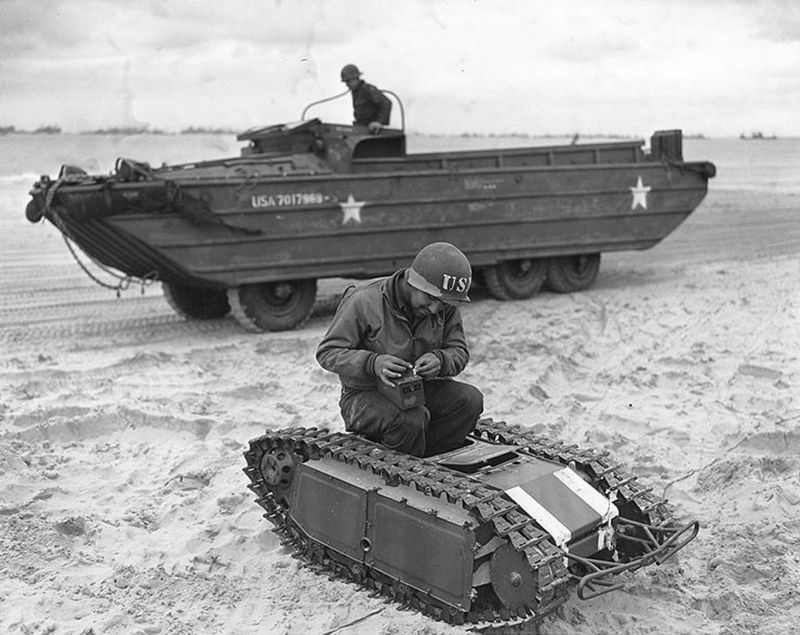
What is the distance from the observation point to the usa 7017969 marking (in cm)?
987

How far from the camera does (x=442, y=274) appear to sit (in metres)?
4.63

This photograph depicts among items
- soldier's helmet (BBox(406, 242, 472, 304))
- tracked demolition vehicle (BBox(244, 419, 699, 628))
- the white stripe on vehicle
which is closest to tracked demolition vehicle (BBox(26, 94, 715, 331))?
tracked demolition vehicle (BBox(244, 419, 699, 628))

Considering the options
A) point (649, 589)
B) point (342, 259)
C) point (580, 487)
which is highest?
point (342, 259)

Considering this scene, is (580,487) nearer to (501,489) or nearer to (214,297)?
(501,489)

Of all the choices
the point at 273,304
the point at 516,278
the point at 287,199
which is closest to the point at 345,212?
the point at 287,199

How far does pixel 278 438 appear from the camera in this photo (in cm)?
524

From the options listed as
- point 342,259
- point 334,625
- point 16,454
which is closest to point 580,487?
point 334,625

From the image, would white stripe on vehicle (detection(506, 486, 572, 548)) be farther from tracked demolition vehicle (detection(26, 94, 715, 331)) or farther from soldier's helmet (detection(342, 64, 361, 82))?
soldier's helmet (detection(342, 64, 361, 82))

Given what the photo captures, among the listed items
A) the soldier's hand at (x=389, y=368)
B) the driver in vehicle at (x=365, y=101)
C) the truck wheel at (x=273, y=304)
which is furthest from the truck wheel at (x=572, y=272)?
the soldier's hand at (x=389, y=368)

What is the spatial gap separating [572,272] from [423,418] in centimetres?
773

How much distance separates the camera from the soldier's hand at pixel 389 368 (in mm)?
4629

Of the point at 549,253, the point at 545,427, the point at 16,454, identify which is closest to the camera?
the point at 16,454

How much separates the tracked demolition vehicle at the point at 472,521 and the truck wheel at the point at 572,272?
6973mm

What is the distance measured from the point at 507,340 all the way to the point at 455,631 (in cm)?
521
